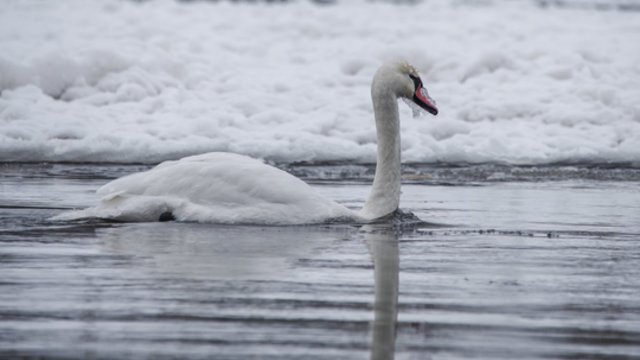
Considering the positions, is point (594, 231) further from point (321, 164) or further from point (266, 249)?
point (321, 164)

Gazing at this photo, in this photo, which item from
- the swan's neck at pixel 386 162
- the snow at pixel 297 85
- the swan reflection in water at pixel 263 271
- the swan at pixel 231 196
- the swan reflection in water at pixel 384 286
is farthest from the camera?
the snow at pixel 297 85

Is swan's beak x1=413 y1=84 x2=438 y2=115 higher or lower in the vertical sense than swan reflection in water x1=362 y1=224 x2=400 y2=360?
higher

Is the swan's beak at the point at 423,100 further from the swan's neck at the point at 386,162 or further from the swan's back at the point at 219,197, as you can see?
the swan's back at the point at 219,197

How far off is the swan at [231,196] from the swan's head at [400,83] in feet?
1.11

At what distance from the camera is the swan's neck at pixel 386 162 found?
9.48 metres

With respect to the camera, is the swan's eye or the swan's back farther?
the swan's eye

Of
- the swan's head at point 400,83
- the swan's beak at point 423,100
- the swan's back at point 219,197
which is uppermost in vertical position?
the swan's head at point 400,83

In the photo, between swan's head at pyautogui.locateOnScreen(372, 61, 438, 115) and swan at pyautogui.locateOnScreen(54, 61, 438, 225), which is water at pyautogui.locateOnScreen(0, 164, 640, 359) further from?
swan's head at pyautogui.locateOnScreen(372, 61, 438, 115)

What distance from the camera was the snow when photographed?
14273 millimetres

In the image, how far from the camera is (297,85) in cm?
1753

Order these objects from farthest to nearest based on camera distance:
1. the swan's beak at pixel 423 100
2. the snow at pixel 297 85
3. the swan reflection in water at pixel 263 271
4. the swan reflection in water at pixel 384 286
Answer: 1. the snow at pixel 297 85
2. the swan's beak at pixel 423 100
3. the swan reflection in water at pixel 263 271
4. the swan reflection in water at pixel 384 286

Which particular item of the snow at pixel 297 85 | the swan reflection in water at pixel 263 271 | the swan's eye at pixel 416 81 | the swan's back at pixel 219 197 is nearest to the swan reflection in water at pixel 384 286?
the swan reflection in water at pixel 263 271

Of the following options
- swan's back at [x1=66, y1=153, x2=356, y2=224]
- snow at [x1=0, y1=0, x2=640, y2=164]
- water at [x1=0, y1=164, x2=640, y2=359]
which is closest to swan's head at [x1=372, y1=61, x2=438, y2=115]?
water at [x1=0, y1=164, x2=640, y2=359]

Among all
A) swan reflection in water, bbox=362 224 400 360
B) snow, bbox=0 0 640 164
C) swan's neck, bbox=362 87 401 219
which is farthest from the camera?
snow, bbox=0 0 640 164
